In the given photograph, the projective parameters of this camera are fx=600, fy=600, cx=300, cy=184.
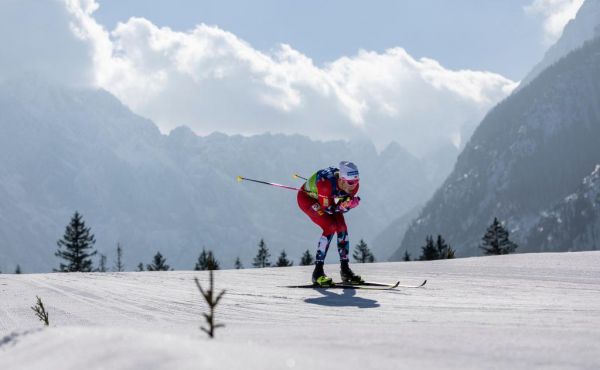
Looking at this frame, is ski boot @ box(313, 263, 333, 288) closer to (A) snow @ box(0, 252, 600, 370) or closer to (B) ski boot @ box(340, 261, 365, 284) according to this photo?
(B) ski boot @ box(340, 261, 365, 284)

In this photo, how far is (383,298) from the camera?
7.18 m

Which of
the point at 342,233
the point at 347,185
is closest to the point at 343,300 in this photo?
the point at 342,233

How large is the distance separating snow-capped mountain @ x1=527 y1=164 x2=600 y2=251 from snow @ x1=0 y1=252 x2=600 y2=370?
18148 cm

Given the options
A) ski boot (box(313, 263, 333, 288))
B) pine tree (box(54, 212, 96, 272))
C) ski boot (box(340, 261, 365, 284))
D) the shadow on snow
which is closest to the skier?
ski boot (box(340, 261, 365, 284))

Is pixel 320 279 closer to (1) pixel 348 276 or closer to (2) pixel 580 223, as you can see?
(1) pixel 348 276

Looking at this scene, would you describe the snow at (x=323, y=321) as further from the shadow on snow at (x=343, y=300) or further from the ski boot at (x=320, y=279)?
the ski boot at (x=320, y=279)

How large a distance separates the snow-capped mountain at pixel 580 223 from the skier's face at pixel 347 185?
18149 cm

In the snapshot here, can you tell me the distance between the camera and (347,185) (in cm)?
992

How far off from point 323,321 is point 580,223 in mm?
202269

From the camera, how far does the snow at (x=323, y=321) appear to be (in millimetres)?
2600

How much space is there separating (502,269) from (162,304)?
6721mm

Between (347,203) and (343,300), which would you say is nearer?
(343,300)

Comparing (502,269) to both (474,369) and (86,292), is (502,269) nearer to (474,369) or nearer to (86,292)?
(86,292)

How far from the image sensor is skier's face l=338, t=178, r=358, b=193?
992cm
